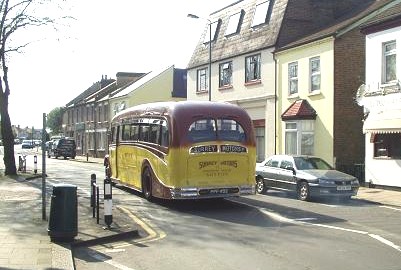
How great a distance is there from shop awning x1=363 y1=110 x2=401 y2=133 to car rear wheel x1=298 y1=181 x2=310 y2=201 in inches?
192

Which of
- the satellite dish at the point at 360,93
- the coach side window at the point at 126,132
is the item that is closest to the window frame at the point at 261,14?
the satellite dish at the point at 360,93

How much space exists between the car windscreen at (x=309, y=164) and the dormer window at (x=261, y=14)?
1437 centimetres

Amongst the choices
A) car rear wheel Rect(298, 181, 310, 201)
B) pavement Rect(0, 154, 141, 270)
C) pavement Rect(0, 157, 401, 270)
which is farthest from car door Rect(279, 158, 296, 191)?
pavement Rect(0, 154, 141, 270)

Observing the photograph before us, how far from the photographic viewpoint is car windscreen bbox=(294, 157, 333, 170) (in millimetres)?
19812

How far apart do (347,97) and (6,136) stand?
54.6 feet

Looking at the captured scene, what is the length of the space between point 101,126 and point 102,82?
17.3 metres

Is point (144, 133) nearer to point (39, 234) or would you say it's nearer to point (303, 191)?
point (303, 191)

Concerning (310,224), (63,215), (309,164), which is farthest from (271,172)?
(63,215)

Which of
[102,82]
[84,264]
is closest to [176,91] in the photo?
[102,82]

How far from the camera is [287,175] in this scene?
65.3ft

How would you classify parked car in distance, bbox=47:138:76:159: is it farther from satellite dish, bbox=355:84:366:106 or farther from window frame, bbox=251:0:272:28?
satellite dish, bbox=355:84:366:106

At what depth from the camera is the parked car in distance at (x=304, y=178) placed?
18.3 meters

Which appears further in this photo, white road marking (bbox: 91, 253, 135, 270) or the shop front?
the shop front

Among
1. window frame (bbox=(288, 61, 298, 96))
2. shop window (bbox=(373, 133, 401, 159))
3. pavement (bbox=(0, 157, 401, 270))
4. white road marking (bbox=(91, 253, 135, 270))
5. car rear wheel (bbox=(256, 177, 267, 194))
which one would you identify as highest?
window frame (bbox=(288, 61, 298, 96))
